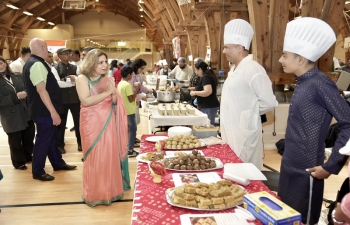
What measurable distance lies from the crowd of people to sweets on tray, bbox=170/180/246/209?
1.44 feet

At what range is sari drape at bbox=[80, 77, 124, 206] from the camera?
117 inches

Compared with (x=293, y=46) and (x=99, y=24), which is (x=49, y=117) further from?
(x=99, y=24)

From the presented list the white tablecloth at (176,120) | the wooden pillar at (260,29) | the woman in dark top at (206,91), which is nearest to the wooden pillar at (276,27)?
the wooden pillar at (260,29)

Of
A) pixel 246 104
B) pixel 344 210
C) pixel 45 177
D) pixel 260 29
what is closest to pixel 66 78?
pixel 45 177

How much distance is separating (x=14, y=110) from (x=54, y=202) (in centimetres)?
151

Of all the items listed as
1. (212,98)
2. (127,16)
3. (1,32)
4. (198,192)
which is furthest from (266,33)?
(127,16)

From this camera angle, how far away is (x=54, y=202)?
→ 11.1 feet

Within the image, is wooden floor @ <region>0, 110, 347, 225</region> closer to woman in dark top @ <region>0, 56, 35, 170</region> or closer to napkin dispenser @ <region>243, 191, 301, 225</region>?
woman in dark top @ <region>0, 56, 35, 170</region>

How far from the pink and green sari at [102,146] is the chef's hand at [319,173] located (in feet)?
6.34

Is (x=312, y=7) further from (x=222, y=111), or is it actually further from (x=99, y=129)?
(x=99, y=129)

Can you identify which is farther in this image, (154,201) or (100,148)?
(100,148)

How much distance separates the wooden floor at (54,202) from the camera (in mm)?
2990

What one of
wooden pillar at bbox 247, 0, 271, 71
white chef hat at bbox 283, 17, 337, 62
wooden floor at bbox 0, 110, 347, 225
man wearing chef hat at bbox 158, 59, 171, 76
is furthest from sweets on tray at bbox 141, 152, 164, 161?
man wearing chef hat at bbox 158, 59, 171, 76

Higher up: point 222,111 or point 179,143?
point 222,111
